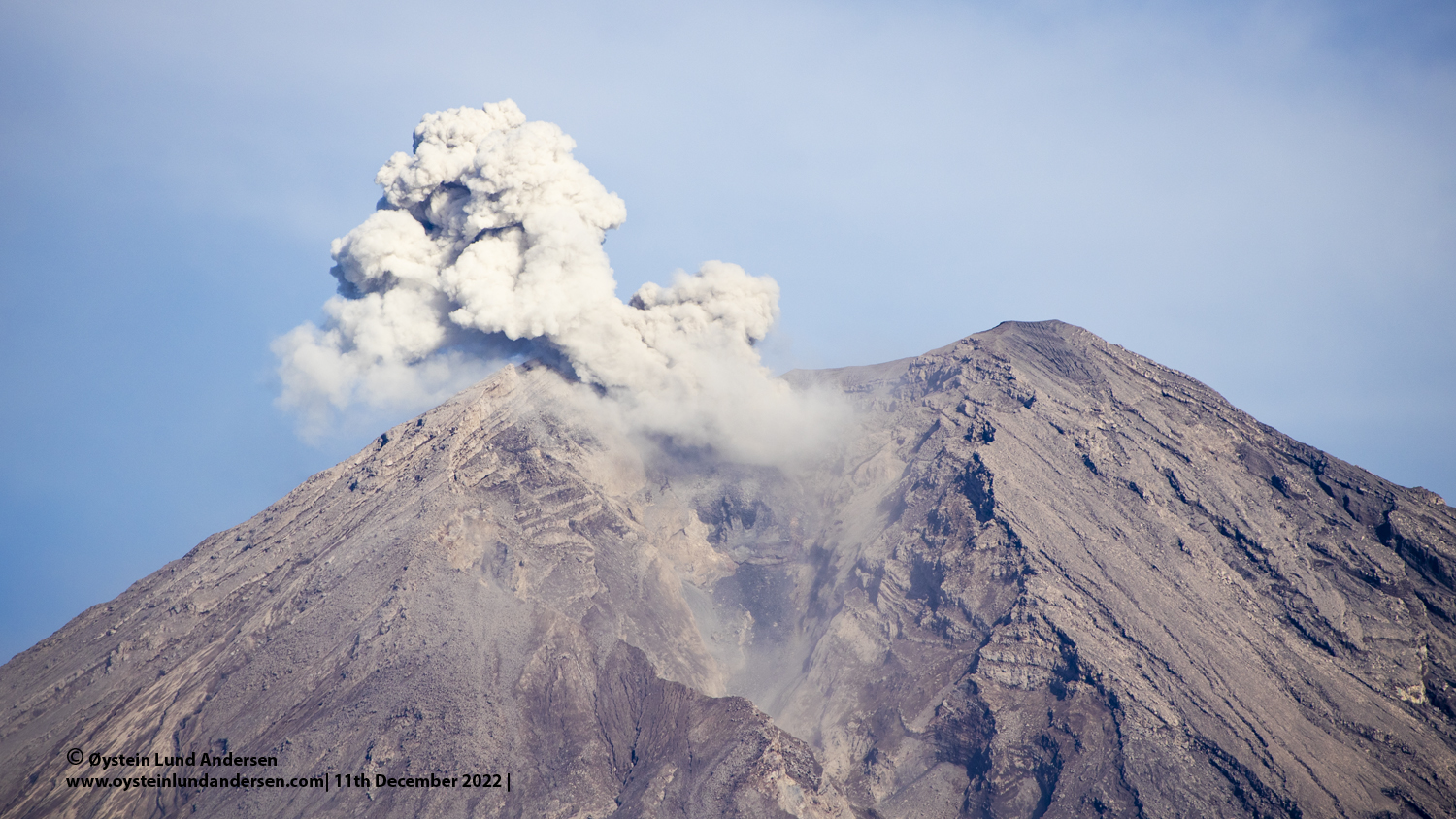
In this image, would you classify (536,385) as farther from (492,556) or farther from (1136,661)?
(1136,661)

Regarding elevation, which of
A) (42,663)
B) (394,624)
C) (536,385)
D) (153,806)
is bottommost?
(153,806)

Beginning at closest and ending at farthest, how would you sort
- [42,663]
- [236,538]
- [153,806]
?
1. [153,806]
2. [42,663]
3. [236,538]

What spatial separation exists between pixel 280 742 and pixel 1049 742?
41.9 meters

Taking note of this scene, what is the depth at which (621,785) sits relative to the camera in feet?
216

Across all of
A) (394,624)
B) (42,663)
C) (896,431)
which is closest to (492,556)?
(394,624)

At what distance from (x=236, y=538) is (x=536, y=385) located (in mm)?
22669

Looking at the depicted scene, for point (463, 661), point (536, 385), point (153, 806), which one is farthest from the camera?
point (536, 385)

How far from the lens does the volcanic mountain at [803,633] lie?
6450 cm

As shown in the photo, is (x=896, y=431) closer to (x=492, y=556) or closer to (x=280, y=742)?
(x=492, y=556)

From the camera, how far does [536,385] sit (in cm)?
8881

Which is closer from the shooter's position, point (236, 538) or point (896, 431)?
point (236, 538)

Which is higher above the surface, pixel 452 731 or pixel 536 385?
pixel 536 385

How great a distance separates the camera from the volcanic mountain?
64500 mm

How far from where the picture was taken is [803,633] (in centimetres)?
8562
